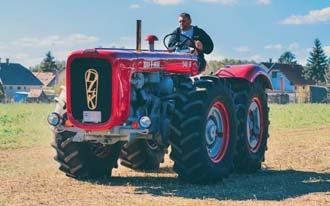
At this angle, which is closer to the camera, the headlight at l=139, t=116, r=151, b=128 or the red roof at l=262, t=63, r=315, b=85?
the headlight at l=139, t=116, r=151, b=128

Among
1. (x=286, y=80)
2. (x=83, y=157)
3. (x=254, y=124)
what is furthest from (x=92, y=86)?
(x=286, y=80)

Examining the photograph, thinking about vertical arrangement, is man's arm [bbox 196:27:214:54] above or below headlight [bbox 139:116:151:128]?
above

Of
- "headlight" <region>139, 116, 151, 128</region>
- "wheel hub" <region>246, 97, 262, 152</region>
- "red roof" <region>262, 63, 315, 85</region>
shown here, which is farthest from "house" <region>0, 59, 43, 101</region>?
"headlight" <region>139, 116, 151, 128</region>

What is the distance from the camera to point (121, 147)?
11.4 metres

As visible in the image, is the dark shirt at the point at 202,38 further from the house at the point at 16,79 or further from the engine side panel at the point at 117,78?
the house at the point at 16,79

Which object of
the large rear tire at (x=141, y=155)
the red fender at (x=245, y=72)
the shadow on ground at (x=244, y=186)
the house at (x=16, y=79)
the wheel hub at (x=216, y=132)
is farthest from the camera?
the house at (x=16, y=79)

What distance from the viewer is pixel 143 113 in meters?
9.59

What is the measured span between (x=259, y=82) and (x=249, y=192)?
3.52m

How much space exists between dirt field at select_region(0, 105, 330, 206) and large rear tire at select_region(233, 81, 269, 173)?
0.93 ft

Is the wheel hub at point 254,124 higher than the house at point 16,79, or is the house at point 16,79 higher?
the house at point 16,79

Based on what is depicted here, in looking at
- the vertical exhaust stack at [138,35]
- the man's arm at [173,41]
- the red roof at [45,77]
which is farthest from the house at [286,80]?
the vertical exhaust stack at [138,35]

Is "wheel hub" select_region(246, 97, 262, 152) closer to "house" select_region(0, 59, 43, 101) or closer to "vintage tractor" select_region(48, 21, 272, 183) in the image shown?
"vintage tractor" select_region(48, 21, 272, 183)

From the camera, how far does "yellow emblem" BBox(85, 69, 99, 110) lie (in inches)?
372

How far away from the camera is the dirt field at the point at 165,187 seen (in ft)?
27.2
